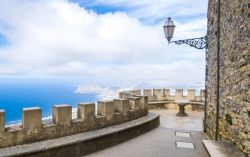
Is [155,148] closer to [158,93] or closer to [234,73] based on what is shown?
[234,73]

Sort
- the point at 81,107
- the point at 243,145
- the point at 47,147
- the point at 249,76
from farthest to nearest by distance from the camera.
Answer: the point at 81,107, the point at 47,147, the point at 243,145, the point at 249,76

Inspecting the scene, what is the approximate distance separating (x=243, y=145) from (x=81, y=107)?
3.36 meters

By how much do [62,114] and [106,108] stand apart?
1.24 m

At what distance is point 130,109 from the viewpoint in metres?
6.99

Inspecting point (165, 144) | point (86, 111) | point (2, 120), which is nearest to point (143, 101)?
point (165, 144)

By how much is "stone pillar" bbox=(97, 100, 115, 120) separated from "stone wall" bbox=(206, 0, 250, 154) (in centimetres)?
269

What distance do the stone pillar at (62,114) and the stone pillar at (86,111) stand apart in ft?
1.17

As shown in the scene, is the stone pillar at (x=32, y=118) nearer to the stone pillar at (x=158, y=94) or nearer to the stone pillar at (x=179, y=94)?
the stone pillar at (x=158, y=94)

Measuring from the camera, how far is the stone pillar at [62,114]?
4.91 meters

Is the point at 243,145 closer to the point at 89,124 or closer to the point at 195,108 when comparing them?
the point at 89,124

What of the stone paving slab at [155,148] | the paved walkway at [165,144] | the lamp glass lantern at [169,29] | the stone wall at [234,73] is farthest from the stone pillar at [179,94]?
the stone wall at [234,73]

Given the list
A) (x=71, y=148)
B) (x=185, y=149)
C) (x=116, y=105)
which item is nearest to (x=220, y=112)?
(x=185, y=149)

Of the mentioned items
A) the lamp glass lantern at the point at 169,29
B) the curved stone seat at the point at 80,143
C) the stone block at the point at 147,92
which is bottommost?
the curved stone seat at the point at 80,143

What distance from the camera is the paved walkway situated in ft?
17.0
